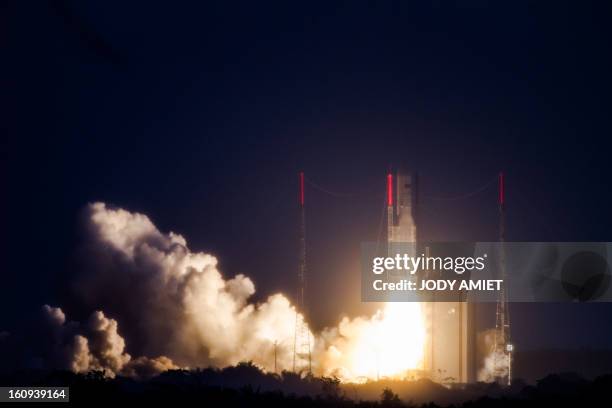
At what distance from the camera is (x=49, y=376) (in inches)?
5310

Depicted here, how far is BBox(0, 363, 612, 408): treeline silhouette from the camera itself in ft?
427

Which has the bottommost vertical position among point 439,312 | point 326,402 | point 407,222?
point 326,402

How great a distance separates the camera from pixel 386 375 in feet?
463

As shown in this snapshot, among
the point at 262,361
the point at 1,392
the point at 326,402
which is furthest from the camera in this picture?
the point at 262,361

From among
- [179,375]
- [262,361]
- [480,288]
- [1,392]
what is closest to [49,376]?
[179,375]

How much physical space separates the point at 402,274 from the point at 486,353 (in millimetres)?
17166

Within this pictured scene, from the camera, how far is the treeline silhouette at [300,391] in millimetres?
130000

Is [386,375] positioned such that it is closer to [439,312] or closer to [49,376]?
[439,312]

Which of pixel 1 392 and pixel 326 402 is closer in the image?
pixel 1 392

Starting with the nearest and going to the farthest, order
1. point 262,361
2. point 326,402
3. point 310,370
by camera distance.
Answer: point 326,402
point 310,370
point 262,361

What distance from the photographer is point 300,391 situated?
13862 centimetres

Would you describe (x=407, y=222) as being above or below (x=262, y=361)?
above

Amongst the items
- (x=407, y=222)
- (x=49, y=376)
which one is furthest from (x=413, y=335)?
(x=49, y=376)

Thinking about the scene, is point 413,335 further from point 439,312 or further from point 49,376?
point 49,376
